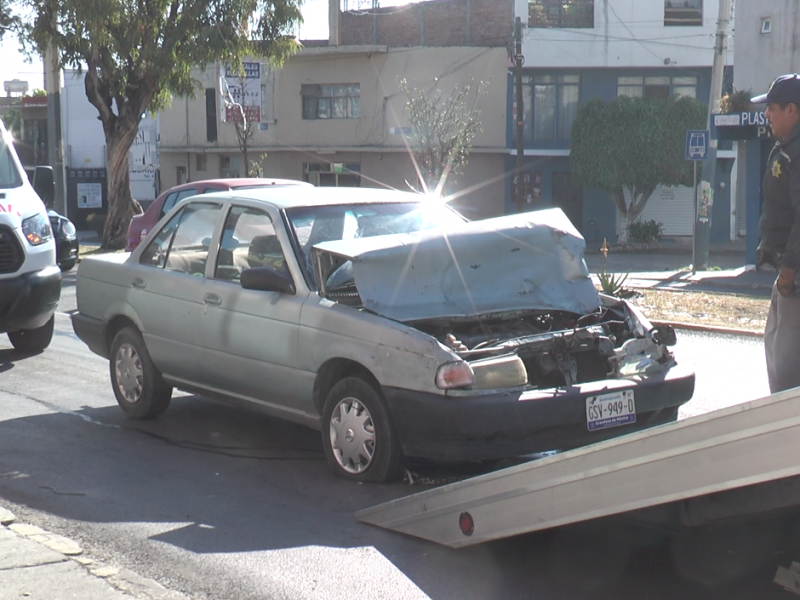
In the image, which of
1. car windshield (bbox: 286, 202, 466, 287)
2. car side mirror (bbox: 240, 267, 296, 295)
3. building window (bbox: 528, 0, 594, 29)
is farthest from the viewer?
building window (bbox: 528, 0, 594, 29)

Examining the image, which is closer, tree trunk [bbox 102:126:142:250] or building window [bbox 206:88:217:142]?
tree trunk [bbox 102:126:142:250]

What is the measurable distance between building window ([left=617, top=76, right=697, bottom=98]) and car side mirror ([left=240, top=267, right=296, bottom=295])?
1339 inches

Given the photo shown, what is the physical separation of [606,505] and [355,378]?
217cm

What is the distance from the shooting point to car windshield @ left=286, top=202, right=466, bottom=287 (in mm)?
6613

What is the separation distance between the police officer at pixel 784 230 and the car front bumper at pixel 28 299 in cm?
700

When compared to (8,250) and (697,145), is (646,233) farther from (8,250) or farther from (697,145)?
(8,250)

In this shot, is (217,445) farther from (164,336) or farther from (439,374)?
(439,374)

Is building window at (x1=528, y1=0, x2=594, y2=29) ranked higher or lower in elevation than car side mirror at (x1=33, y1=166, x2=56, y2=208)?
higher

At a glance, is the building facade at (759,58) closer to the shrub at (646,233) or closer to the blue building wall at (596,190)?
the shrub at (646,233)

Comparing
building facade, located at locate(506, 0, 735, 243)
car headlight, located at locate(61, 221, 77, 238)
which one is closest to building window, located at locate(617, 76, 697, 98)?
building facade, located at locate(506, 0, 735, 243)

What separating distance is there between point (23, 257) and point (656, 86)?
32343 millimetres

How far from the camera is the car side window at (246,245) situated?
667cm

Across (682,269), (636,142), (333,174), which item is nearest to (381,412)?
(682,269)

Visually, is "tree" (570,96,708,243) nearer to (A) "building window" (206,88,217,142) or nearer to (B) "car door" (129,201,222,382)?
(A) "building window" (206,88,217,142)
